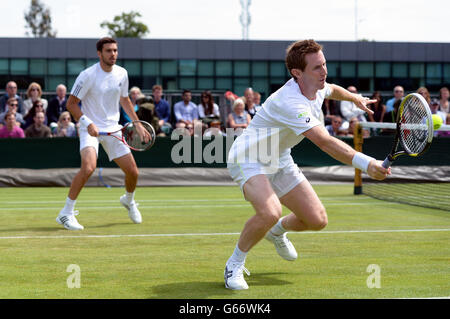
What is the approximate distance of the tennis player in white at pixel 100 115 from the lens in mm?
9547

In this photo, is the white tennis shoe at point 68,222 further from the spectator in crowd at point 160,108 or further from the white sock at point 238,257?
the spectator in crowd at point 160,108

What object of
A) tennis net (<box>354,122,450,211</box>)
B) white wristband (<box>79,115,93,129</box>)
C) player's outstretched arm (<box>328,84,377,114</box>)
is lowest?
tennis net (<box>354,122,450,211</box>)

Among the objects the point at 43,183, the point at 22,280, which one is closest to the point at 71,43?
the point at 43,183

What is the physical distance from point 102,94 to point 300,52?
14.7ft

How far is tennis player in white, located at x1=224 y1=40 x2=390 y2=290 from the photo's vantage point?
5738mm

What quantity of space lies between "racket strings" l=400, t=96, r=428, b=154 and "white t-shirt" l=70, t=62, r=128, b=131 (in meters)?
5.04

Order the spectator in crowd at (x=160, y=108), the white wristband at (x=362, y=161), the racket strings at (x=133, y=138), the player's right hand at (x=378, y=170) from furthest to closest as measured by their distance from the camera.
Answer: the spectator in crowd at (x=160, y=108)
the racket strings at (x=133, y=138)
the white wristband at (x=362, y=161)
the player's right hand at (x=378, y=170)

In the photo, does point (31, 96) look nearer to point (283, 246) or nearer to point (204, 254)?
point (204, 254)

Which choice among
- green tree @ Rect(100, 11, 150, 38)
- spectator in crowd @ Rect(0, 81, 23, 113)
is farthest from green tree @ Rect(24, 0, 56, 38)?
spectator in crowd @ Rect(0, 81, 23, 113)

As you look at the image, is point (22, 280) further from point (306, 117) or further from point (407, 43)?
point (407, 43)

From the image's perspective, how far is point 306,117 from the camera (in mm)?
5695

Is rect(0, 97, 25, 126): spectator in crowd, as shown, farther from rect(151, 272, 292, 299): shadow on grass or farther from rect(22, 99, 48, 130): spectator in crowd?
rect(151, 272, 292, 299): shadow on grass

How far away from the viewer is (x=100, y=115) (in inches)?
393

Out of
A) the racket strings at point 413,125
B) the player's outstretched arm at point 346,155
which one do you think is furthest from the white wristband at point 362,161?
the racket strings at point 413,125
